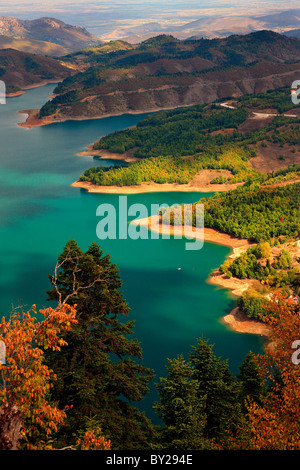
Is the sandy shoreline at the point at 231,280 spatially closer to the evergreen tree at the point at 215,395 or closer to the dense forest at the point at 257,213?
the dense forest at the point at 257,213

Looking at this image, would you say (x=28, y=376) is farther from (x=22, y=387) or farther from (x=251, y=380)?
(x=251, y=380)

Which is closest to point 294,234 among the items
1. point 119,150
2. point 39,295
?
point 39,295

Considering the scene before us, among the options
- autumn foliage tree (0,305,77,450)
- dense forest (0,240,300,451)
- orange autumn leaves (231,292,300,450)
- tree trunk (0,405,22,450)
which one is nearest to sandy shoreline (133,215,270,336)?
dense forest (0,240,300,451)

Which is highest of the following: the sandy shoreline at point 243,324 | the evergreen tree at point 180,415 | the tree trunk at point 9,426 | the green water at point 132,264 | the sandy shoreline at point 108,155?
the sandy shoreline at point 108,155

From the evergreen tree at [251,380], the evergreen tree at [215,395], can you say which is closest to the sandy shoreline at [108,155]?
the evergreen tree at [251,380]

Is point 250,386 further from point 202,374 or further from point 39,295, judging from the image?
point 39,295

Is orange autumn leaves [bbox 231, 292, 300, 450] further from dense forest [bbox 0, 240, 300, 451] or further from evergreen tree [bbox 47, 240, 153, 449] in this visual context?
evergreen tree [bbox 47, 240, 153, 449]
